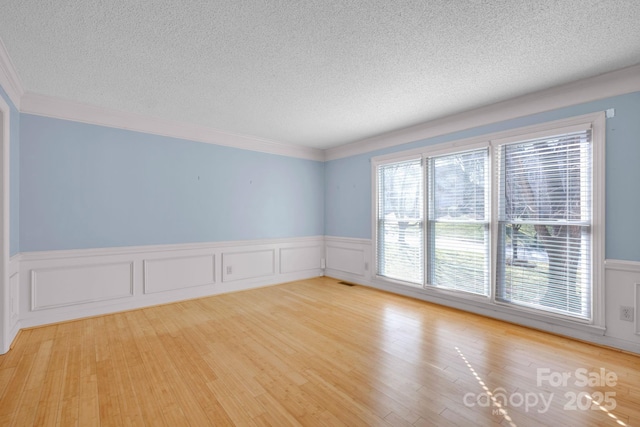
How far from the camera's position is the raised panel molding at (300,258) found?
5.36 metres

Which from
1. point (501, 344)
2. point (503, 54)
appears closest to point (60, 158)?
point (503, 54)

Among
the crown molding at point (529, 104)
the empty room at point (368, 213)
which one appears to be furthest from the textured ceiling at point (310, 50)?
the crown molding at point (529, 104)

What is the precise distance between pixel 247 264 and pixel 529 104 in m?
4.53

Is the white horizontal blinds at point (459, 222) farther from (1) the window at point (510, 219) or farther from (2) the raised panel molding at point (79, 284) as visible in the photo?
(2) the raised panel molding at point (79, 284)

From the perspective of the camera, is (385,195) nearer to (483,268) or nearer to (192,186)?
(483,268)

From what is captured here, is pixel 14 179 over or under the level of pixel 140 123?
under

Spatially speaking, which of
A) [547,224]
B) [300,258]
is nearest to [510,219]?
[547,224]

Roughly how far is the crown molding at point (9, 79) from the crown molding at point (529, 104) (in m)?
4.40

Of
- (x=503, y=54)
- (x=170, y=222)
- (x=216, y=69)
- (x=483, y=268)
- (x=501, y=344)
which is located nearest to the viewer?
(x=503, y=54)

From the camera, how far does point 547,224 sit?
3.06 meters

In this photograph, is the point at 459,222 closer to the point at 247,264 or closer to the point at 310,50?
the point at 310,50

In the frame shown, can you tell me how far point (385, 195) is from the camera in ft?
15.9

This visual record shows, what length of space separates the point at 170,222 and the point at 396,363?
3.52 meters

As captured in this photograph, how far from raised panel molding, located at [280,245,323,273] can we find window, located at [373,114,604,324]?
1717 millimetres
